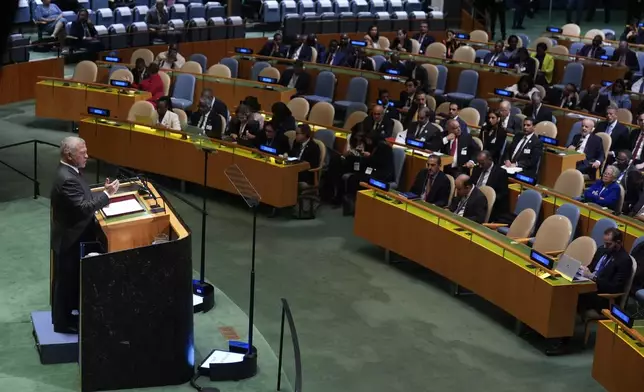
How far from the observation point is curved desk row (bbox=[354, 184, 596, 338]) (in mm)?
7875

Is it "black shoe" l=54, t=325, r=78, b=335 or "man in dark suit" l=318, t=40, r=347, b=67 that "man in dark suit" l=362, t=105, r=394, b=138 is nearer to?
"man in dark suit" l=318, t=40, r=347, b=67

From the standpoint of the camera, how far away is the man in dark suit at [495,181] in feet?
33.8

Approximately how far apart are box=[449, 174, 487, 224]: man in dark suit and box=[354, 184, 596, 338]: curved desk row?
33 centimetres

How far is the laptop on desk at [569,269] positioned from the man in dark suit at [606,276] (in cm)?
10

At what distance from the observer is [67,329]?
654 centimetres

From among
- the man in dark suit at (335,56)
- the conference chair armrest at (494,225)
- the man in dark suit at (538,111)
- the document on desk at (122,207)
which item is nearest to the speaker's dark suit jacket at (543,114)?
the man in dark suit at (538,111)

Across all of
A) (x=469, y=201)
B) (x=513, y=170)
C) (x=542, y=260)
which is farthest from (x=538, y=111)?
(x=542, y=260)

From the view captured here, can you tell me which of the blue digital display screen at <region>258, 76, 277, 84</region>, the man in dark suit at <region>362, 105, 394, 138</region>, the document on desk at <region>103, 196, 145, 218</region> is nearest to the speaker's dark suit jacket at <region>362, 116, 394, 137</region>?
the man in dark suit at <region>362, 105, 394, 138</region>

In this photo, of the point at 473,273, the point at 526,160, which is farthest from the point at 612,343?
the point at 526,160

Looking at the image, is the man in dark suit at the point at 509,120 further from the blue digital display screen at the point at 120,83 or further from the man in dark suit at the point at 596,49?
the blue digital display screen at the point at 120,83

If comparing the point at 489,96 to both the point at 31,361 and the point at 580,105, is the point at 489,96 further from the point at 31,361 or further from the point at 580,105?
the point at 31,361

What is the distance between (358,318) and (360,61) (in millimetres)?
9143

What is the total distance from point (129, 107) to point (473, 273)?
7075 millimetres

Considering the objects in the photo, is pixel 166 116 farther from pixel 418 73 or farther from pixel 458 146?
pixel 418 73
